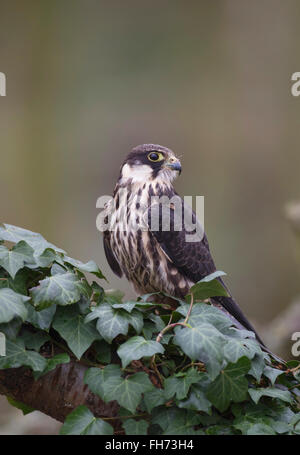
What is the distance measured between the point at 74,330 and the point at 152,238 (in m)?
0.76

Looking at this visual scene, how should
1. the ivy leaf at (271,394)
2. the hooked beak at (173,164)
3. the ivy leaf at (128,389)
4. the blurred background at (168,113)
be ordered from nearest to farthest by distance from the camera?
the ivy leaf at (128,389) < the ivy leaf at (271,394) < the hooked beak at (173,164) < the blurred background at (168,113)

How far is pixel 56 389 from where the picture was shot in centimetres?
134

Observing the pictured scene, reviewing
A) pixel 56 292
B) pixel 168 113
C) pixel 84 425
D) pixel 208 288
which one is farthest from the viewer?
pixel 168 113

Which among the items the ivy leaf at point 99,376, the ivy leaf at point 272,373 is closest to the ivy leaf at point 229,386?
the ivy leaf at point 272,373

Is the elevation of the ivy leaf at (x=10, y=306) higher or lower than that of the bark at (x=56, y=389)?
higher

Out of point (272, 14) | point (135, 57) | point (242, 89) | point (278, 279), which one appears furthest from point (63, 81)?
point (278, 279)

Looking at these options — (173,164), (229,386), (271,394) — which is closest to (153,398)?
(229,386)

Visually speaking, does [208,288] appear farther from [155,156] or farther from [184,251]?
[155,156]

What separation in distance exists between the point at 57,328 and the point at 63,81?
4.27 m

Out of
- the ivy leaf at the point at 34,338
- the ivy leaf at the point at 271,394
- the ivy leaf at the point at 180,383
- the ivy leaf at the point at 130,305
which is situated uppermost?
the ivy leaf at the point at 130,305

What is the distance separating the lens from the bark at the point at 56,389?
1.32 metres

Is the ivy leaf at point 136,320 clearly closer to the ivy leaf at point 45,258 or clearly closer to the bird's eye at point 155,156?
the ivy leaf at point 45,258

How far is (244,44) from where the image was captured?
515 centimetres

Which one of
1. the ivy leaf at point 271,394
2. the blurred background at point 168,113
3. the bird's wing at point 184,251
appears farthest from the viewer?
the blurred background at point 168,113
